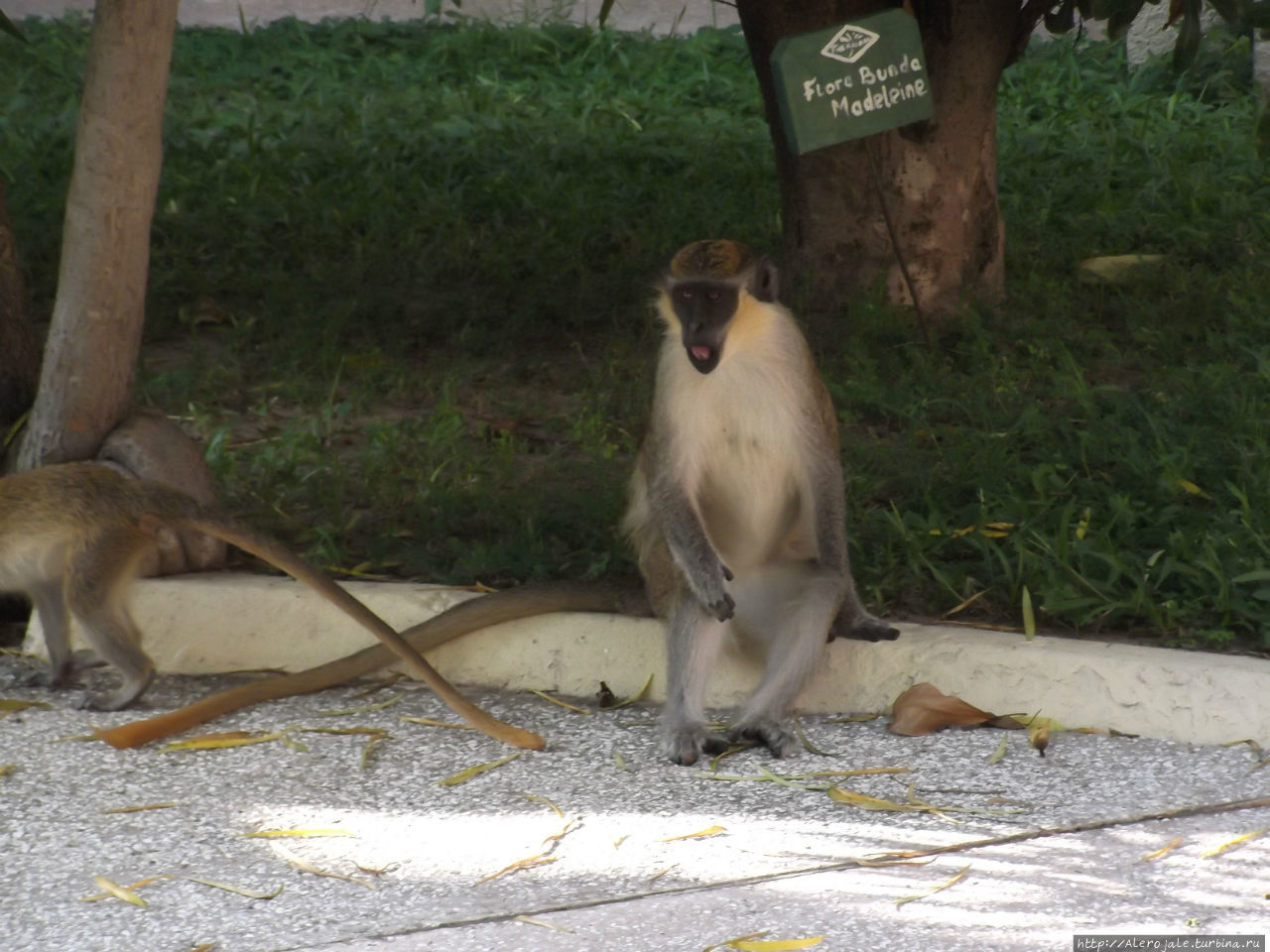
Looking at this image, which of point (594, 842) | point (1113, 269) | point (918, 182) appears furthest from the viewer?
point (1113, 269)

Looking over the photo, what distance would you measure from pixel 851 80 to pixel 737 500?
1564 millimetres

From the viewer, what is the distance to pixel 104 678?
4426mm

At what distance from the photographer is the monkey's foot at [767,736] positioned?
3770mm

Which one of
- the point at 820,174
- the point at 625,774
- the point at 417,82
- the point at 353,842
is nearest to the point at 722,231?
the point at 820,174

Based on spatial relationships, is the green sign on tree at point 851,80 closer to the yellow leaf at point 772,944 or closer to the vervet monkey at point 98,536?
the vervet monkey at point 98,536

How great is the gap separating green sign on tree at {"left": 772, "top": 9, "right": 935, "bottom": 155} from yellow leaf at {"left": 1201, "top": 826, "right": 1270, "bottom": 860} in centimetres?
248

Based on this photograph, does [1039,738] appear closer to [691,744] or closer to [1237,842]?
[1237,842]

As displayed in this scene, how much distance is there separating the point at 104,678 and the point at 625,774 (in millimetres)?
1591

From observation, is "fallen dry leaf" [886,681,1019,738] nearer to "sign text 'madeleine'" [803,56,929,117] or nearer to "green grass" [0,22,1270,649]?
"green grass" [0,22,1270,649]

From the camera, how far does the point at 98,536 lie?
13.2 ft

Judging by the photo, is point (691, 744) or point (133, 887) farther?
point (691, 744)

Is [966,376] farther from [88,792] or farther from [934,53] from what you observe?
[88,792]

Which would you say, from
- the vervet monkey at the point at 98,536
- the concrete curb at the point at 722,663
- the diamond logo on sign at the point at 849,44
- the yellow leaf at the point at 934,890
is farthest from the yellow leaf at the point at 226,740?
the diamond logo on sign at the point at 849,44

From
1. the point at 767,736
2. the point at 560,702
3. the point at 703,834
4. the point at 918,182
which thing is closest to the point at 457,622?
the point at 560,702
